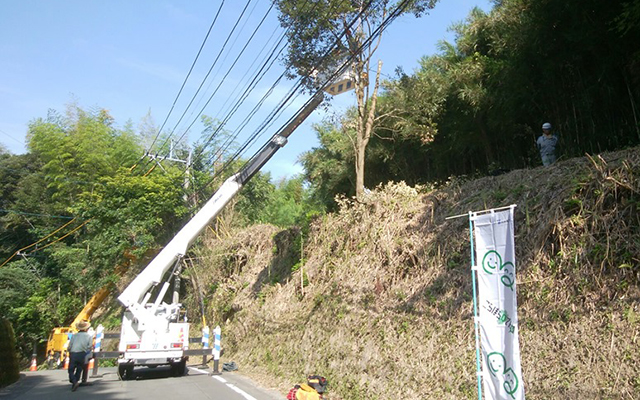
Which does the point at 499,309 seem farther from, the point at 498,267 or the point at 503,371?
the point at 503,371

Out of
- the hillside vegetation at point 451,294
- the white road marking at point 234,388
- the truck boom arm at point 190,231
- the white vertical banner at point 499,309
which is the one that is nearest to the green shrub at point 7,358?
the truck boom arm at point 190,231

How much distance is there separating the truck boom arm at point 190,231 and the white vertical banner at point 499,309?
847 cm

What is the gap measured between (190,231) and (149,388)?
4440mm

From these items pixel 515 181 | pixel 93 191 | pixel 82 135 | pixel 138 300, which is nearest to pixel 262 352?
pixel 138 300

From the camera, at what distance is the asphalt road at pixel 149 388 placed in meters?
8.84

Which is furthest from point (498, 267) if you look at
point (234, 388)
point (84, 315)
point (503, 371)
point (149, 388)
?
point (84, 315)

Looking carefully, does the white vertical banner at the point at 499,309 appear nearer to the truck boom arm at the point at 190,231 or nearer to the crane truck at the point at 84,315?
the truck boom arm at the point at 190,231

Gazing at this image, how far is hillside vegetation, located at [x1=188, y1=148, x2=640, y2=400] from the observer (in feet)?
19.2

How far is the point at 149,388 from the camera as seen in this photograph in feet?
32.6

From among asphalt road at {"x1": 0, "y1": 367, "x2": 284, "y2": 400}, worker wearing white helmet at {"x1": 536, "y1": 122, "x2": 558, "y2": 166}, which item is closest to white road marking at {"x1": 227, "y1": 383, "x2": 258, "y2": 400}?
asphalt road at {"x1": 0, "y1": 367, "x2": 284, "y2": 400}

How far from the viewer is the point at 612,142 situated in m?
9.36

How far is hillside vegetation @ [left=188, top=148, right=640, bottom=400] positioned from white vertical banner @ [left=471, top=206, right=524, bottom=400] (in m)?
0.96

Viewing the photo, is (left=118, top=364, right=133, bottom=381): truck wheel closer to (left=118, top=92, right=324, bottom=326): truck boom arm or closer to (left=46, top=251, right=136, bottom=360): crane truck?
(left=118, top=92, right=324, bottom=326): truck boom arm

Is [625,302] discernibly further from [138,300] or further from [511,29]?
[138,300]
